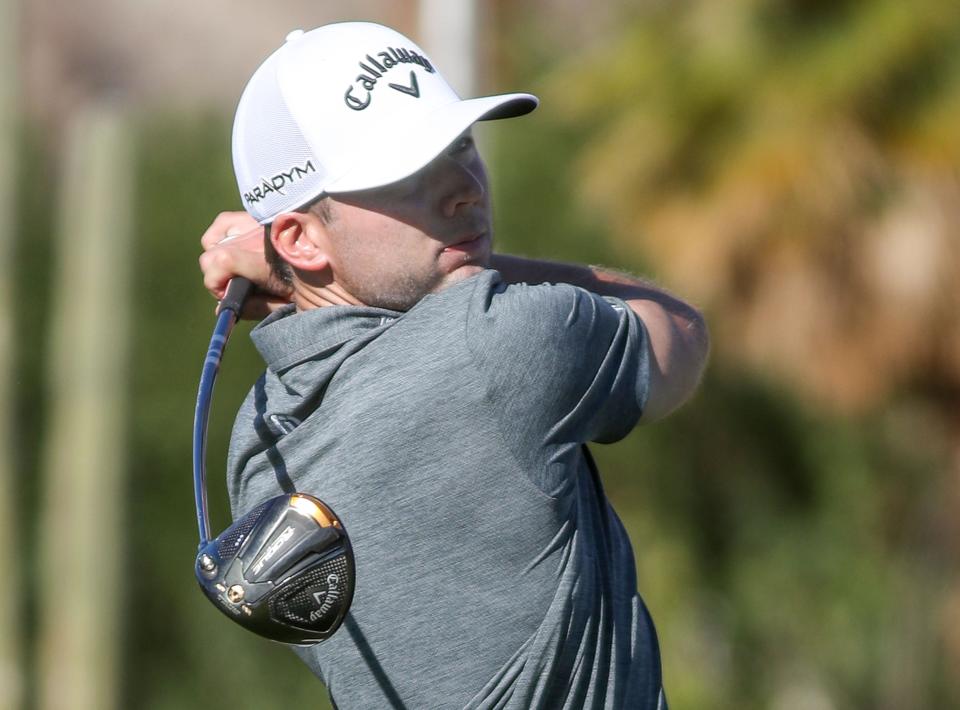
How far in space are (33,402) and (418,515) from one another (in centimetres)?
1338

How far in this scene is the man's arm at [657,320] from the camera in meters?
3.35

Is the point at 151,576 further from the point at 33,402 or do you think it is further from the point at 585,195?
the point at 585,195

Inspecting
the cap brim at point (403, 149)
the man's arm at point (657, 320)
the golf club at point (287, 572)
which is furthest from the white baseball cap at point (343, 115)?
the golf club at point (287, 572)

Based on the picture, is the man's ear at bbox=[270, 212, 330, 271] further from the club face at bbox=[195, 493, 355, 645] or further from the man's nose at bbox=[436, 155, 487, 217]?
the club face at bbox=[195, 493, 355, 645]

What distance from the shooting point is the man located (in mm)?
3053

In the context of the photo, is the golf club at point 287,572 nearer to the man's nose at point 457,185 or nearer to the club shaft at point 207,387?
the club shaft at point 207,387

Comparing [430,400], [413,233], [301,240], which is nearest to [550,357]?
[430,400]

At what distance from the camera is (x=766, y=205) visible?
1279 centimetres

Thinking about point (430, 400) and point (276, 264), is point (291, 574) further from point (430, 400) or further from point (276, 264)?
point (276, 264)

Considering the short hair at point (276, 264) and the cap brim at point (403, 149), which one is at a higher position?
the cap brim at point (403, 149)

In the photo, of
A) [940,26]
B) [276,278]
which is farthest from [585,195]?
[276,278]

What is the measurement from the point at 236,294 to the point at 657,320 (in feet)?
2.69

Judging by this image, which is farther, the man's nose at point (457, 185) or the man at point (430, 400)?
the man's nose at point (457, 185)

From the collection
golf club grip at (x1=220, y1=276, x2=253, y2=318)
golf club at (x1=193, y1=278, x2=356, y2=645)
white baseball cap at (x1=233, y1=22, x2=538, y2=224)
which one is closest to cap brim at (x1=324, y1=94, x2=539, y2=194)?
white baseball cap at (x1=233, y1=22, x2=538, y2=224)
